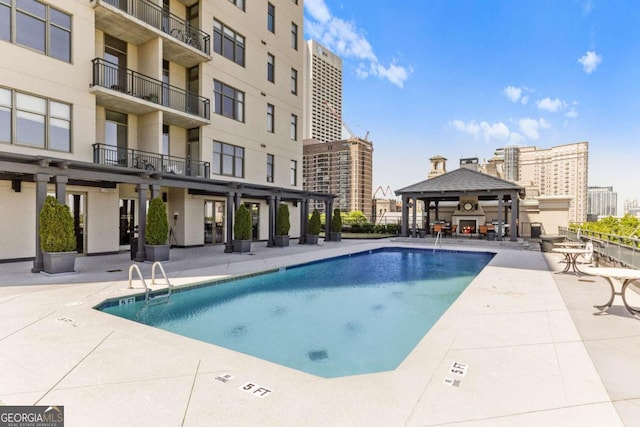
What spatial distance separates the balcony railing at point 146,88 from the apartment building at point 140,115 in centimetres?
5

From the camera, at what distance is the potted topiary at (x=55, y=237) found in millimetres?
7996

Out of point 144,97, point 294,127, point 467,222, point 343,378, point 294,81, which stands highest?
point 294,81

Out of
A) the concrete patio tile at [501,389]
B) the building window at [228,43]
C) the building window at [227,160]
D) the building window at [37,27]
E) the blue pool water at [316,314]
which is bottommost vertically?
the blue pool water at [316,314]

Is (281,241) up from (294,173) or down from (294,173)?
down

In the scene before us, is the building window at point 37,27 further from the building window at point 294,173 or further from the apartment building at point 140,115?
the building window at point 294,173

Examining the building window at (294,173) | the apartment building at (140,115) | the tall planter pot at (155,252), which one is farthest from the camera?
the building window at (294,173)

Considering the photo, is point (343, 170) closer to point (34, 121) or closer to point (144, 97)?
point (144, 97)

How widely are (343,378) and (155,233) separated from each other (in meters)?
8.84

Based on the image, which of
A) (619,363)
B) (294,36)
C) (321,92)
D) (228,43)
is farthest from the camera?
(321,92)

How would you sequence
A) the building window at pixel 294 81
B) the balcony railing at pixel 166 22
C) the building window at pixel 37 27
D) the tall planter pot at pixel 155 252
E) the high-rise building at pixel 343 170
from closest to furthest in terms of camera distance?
the building window at pixel 37 27 → the tall planter pot at pixel 155 252 → the balcony railing at pixel 166 22 → the building window at pixel 294 81 → the high-rise building at pixel 343 170

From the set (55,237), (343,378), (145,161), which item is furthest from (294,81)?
(343,378)

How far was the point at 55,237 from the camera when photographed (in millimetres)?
8086

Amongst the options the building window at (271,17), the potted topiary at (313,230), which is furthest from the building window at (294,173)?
the building window at (271,17)

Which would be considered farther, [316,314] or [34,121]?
[34,121]
